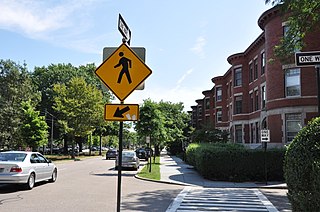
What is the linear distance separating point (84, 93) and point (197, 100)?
33807mm

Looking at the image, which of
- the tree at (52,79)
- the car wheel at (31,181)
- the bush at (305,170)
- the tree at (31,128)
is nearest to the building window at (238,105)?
the tree at (31,128)

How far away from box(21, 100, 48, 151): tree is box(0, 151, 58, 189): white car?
30.2 metres

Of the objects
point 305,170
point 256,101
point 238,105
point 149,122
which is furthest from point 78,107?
point 305,170

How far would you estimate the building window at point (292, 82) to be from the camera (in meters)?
26.2

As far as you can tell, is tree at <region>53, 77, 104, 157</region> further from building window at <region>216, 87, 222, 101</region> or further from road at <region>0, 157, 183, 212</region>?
road at <region>0, 157, 183, 212</region>

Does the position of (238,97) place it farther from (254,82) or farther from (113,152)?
(113,152)

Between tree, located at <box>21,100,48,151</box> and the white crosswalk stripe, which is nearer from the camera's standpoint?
the white crosswalk stripe

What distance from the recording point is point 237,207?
10.6 meters

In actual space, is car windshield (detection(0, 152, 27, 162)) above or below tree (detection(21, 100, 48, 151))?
below

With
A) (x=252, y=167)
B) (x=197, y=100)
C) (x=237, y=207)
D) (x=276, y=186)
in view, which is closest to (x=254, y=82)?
(x=252, y=167)

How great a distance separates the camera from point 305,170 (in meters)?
4.97

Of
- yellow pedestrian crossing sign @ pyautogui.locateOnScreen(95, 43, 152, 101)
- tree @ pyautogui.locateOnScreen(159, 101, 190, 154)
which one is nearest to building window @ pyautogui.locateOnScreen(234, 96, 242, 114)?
tree @ pyautogui.locateOnScreen(159, 101, 190, 154)

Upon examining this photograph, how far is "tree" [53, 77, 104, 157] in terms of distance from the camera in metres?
44.6

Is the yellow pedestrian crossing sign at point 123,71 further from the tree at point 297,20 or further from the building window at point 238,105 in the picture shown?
the building window at point 238,105
